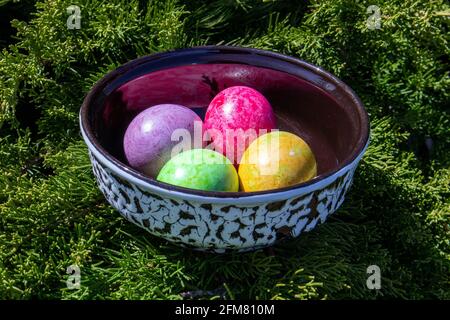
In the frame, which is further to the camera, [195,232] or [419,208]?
[419,208]

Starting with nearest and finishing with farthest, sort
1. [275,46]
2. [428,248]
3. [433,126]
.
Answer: [428,248]
[275,46]
[433,126]

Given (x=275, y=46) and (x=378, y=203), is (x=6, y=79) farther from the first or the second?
(x=378, y=203)

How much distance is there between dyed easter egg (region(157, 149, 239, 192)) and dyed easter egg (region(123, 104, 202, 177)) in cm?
5

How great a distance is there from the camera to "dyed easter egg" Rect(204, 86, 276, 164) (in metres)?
1.04

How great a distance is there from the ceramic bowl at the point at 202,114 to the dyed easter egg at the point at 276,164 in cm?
5

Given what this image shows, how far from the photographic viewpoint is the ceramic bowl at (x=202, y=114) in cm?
86

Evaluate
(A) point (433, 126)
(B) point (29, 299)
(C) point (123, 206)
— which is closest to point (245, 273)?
(C) point (123, 206)

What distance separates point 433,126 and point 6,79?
0.93 m

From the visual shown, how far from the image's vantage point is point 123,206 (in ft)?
3.05
